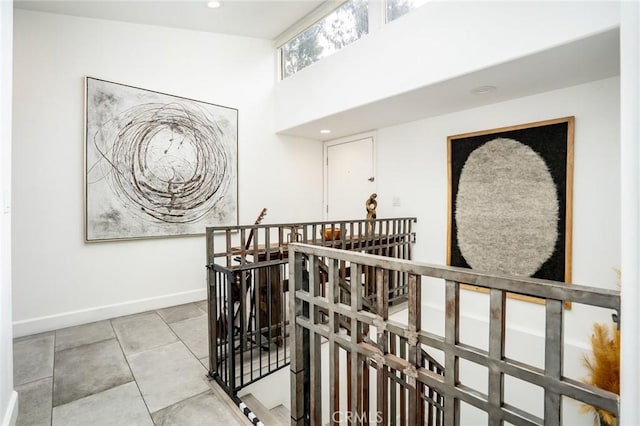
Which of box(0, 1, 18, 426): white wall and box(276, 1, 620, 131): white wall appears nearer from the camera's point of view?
box(0, 1, 18, 426): white wall

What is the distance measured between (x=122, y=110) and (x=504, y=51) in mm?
3522

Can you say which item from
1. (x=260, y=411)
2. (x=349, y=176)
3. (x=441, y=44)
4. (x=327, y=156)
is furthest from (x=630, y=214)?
(x=327, y=156)

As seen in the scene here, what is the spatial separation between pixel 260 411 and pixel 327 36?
3.78 metres

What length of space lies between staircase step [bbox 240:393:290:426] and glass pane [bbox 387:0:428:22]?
3442mm

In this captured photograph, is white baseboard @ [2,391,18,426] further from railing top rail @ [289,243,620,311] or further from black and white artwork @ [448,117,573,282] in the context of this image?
black and white artwork @ [448,117,573,282]

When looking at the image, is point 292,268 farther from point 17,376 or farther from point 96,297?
point 96,297

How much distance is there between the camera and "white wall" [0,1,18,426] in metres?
1.49

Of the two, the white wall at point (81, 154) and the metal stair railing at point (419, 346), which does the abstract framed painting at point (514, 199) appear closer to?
the metal stair railing at point (419, 346)

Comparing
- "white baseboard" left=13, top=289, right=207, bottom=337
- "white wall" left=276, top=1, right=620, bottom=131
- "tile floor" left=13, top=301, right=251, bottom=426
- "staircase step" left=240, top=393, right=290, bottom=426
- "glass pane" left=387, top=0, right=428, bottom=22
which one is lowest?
"staircase step" left=240, top=393, right=290, bottom=426

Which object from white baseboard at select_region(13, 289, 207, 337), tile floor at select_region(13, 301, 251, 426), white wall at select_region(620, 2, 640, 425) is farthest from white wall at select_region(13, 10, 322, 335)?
white wall at select_region(620, 2, 640, 425)

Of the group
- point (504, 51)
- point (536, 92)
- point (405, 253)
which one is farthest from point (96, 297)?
point (536, 92)

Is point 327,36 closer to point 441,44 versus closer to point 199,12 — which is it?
point 199,12

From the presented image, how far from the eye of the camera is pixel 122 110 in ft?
10.6

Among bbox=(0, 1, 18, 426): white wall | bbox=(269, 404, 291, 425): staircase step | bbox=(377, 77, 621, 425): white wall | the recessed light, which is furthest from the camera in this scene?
the recessed light
